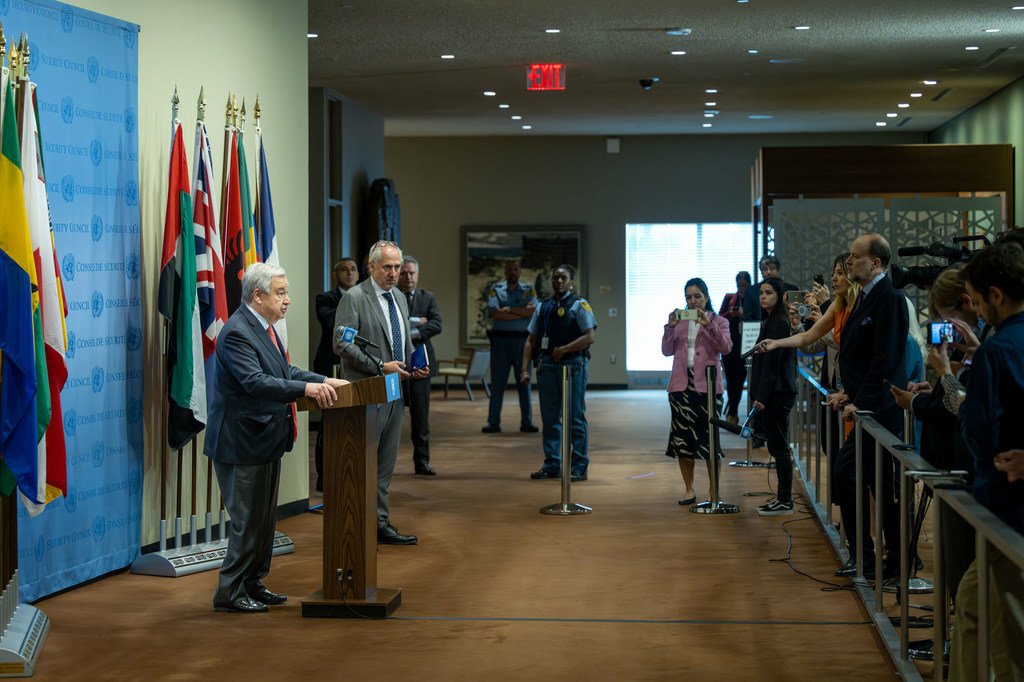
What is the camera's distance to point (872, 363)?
522 cm

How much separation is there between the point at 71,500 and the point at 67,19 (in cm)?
226

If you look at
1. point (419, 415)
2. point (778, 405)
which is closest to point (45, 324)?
point (778, 405)

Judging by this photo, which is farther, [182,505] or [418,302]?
[418,302]

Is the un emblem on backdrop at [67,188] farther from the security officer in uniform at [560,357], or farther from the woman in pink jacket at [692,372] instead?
the security officer in uniform at [560,357]

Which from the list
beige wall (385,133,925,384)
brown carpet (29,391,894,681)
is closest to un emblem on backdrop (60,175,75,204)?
brown carpet (29,391,894,681)

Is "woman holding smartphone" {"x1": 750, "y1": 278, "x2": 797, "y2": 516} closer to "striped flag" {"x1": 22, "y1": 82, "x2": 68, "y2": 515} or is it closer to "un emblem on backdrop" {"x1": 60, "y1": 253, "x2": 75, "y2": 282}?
"un emblem on backdrop" {"x1": 60, "y1": 253, "x2": 75, "y2": 282}

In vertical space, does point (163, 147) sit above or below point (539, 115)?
below

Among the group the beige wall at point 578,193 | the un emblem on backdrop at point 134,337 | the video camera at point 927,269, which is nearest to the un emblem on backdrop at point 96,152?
the un emblem on backdrop at point 134,337

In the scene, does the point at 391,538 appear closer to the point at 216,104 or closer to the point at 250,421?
the point at 250,421

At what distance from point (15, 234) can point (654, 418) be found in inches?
405

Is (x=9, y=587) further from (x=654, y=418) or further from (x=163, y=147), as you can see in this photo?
(x=654, y=418)

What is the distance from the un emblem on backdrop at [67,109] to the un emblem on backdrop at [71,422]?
1356mm

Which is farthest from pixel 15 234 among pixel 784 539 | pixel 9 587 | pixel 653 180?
pixel 653 180

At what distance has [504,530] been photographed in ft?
23.8
